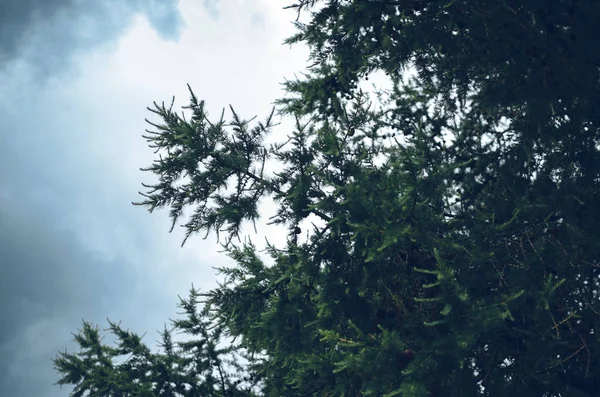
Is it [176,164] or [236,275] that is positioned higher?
[176,164]

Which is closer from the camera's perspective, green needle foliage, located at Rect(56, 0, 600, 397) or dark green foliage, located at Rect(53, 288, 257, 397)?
green needle foliage, located at Rect(56, 0, 600, 397)

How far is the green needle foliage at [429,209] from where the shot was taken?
5.15m

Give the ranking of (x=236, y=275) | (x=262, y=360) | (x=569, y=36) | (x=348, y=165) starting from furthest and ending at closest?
(x=262, y=360)
(x=236, y=275)
(x=348, y=165)
(x=569, y=36)

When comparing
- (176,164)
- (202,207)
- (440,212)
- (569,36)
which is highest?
(176,164)

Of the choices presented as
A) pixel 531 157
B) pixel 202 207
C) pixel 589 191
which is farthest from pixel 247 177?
pixel 589 191

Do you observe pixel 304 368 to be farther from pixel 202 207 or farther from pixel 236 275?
pixel 202 207

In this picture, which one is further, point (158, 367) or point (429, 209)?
point (158, 367)

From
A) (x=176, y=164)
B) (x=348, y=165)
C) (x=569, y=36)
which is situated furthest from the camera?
(x=176, y=164)

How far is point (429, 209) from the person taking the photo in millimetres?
5559

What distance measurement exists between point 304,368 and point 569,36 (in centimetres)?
434

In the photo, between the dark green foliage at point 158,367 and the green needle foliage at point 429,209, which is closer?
the green needle foliage at point 429,209

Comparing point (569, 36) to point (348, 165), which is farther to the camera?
point (348, 165)

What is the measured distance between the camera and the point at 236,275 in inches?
277

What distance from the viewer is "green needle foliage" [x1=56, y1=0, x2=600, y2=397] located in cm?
515
